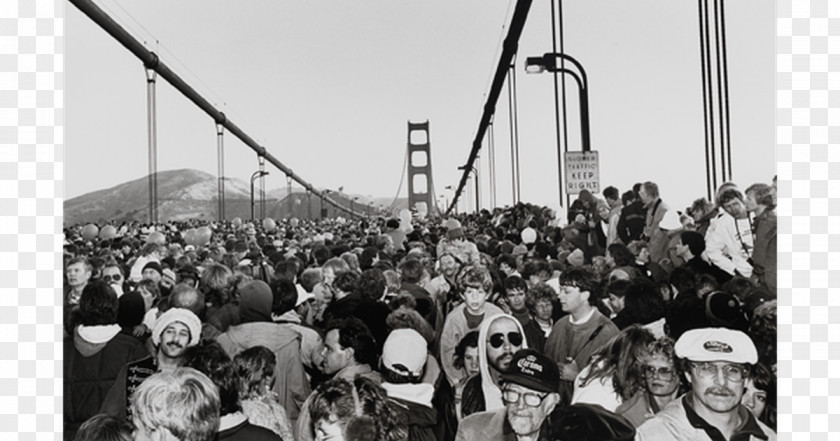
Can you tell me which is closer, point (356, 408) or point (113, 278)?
point (356, 408)

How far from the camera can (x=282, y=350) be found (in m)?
4.45

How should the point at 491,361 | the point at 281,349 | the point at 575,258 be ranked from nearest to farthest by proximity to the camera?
the point at 491,361 < the point at 281,349 < the point at 575,258

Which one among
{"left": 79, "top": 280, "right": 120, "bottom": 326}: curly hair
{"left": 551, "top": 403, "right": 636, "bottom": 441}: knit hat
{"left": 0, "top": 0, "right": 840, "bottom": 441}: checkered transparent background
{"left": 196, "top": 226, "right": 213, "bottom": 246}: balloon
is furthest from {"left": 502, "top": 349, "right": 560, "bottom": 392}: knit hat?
{"left": 196, "top": 226, "right": 213, "bottom": 246}: balloon

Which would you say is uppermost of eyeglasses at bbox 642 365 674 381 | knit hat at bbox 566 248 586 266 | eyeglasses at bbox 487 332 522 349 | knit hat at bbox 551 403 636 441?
knit hat at bbox 566 248 586 266

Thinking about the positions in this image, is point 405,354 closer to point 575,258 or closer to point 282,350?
point 282,350

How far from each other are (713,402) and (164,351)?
8.16 feet

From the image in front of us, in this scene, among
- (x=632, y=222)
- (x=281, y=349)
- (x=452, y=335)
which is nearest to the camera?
(x=281, y=349)

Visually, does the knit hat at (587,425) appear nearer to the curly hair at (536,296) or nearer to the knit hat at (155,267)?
the curly hair at (536,296)

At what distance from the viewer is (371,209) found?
108 m

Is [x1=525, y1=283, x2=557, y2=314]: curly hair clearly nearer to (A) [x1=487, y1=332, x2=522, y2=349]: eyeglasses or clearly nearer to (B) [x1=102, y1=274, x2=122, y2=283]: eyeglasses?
(A) [x1=487, y1=332, x2=522, y2=349]: eyeglasses

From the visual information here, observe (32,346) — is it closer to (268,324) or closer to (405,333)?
(268,324)

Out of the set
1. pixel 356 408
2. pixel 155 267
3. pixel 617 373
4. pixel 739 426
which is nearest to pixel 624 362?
pixel 617 373

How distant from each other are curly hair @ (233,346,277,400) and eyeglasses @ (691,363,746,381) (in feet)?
5.83

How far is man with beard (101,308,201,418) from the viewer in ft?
12.9
